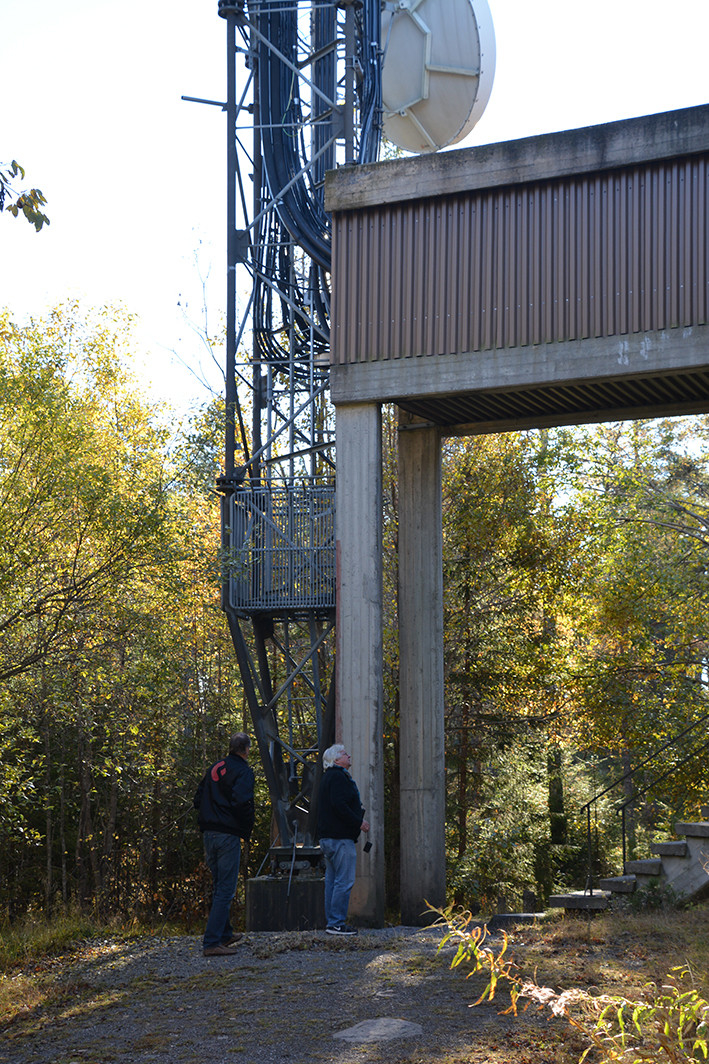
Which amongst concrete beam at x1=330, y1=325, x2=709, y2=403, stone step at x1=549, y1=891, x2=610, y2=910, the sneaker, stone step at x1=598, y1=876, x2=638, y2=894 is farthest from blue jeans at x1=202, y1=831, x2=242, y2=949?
concrete beam at x1=330, y1=325, x2=709, y2=403

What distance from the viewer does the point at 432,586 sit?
536 inches

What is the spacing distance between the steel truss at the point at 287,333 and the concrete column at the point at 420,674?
1112mm

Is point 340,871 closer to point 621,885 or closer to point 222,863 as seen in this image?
point 222,863

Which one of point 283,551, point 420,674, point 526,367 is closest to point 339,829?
point 420,674

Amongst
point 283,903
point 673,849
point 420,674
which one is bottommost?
point 283,903

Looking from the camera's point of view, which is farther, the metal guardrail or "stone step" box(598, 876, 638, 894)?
the metal guardrail

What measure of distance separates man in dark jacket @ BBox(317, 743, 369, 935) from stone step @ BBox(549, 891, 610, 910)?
3.17 metres

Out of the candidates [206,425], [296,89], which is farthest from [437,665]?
[206,425]

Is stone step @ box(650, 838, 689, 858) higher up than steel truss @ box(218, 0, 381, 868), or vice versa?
steel truss @ box(218, 0, 381, 868)

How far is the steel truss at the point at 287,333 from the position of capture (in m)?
14.4

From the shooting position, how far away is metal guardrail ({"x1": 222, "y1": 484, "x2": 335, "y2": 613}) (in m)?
14.2

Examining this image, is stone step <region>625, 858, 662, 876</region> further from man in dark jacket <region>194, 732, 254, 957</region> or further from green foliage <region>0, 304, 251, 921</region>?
green foliage <region>0, 304, 251, 921</region>

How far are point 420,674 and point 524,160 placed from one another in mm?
6016

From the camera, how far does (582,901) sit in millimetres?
12320
